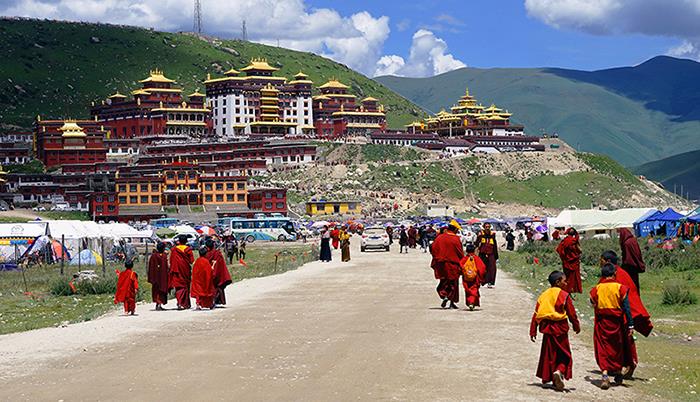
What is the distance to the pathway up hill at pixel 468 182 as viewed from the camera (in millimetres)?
121812

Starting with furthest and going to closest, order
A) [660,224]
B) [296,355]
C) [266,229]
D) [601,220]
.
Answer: [266,229] < [601,220] < [660,224] < [296,355]

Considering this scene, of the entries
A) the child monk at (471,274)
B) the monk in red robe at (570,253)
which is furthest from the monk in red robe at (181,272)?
the monk in red robe at (570,253)

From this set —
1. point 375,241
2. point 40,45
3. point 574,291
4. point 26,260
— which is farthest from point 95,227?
point 40,45

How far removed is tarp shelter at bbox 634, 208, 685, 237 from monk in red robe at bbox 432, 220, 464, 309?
4089 centimetres

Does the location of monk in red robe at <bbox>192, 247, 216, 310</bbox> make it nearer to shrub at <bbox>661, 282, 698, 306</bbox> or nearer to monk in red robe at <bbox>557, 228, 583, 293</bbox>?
monk in red robe at <bbox>557, 228, 583, 293</bbox>

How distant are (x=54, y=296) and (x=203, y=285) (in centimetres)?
951

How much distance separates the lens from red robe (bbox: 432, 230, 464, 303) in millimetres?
21156

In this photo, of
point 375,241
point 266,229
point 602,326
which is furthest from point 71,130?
point 602,326

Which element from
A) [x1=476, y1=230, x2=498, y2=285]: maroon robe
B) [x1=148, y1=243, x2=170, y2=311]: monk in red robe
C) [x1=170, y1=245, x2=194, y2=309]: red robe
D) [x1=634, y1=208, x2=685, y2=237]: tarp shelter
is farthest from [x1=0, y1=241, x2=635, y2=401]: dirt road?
[x1=634, y1=208, x2=685, y2=237]: tarp shelter

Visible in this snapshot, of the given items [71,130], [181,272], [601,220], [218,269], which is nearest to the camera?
[181,272]

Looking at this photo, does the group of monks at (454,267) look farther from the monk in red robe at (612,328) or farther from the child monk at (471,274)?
the monk in red robe at (612,328)

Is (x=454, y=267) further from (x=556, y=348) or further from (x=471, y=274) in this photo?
(x=556, y=348)

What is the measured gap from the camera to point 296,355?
1492cm

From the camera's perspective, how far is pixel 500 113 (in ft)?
529
